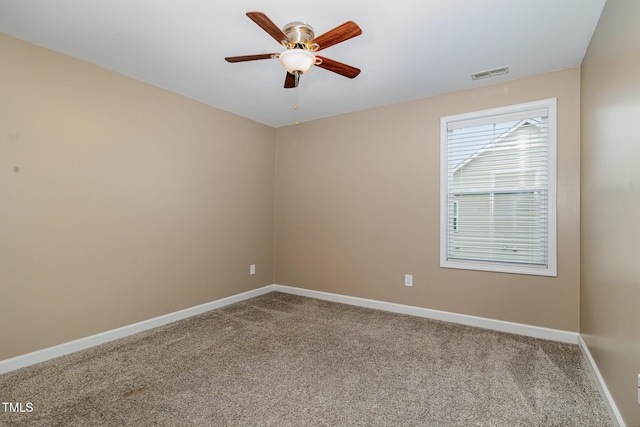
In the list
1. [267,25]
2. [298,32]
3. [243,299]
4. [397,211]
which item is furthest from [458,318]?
[267,25]

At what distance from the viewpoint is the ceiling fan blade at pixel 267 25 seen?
5.26ft

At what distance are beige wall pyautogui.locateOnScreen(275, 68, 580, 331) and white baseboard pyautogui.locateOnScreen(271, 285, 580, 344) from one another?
0.06 metres

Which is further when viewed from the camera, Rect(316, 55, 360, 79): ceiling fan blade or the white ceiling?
Rect(316, 55, 360, 79): ceiling fan blade

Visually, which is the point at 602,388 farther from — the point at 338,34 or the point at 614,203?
the point at 338,34

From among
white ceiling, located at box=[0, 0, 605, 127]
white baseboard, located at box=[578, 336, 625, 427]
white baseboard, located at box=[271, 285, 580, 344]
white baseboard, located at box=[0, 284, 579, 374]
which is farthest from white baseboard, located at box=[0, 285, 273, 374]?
white baseboard, located at box=[578, 336, 625, 427]

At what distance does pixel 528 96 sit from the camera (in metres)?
2.89

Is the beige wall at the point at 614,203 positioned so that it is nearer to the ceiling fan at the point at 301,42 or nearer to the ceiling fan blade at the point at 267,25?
the ceiling fan at the point at 301,42

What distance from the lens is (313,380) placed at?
6.98 feet

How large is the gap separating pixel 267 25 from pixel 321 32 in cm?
66

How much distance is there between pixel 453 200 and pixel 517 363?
5.31 feet

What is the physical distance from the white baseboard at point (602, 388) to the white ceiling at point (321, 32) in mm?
2367

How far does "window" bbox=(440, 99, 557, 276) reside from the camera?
2.83 metres

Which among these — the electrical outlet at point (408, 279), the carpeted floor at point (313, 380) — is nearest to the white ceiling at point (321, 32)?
the electrical outlet at point (408, 279)

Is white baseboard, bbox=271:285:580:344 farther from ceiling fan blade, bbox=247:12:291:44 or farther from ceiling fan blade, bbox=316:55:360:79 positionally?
ceiling fan blade, bbox=247:12:291:44
